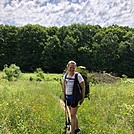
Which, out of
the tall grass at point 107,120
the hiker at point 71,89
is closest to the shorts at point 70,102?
the hiker at point 71,89

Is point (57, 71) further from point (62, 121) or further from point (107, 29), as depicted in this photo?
point (62, 121)

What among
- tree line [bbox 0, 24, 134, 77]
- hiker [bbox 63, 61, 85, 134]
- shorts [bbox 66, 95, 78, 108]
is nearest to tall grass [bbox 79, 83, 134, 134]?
hiker [bbox 63, 61, 85, 134]

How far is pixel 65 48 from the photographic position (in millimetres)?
63250

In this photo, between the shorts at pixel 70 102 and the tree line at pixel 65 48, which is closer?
the shorts at pixel 70 102

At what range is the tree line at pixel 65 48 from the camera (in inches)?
2394

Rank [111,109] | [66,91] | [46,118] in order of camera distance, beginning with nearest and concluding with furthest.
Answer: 1. [66,91]
2. [46,118]
3. [111,109]

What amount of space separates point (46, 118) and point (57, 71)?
52171 mm

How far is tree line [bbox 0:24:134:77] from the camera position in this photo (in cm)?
6081

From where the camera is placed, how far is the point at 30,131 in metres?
6.95

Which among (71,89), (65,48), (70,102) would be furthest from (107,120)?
(65,48)

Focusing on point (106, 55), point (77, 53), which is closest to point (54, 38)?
point (77, 53)

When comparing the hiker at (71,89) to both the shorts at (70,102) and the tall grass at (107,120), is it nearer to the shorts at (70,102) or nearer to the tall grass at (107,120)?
the shorts at (70,102)

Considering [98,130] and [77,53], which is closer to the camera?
[98,130]

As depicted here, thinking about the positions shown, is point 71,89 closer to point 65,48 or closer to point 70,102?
point 70,102
